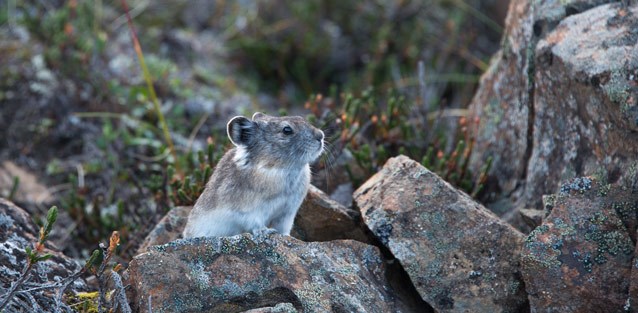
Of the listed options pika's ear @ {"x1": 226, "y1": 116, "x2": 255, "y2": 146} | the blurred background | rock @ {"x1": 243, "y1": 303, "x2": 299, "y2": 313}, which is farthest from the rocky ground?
the blurred background

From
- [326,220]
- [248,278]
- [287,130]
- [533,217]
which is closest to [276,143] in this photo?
[287,130]

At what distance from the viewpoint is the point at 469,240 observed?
5.62 m

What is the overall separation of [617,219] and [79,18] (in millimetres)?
7947

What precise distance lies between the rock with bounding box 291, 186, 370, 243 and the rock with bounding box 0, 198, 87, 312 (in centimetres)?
173

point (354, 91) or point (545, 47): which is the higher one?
point (545, 47)

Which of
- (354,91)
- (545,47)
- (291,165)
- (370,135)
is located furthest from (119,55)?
(545,47)

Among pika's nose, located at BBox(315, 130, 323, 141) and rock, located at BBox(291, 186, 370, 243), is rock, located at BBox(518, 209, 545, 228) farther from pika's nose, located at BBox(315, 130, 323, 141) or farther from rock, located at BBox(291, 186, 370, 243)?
pika's nose, located at BBox(315, 130, 323, 141)

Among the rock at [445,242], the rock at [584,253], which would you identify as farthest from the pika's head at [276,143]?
the rock at [584,253]

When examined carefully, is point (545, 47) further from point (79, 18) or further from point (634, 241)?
point (79, 18)

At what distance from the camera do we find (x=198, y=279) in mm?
5125

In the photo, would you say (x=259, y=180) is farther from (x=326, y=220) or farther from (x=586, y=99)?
(x=586, y=99)

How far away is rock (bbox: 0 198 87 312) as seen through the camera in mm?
5402

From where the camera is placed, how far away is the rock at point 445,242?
5.41 metres

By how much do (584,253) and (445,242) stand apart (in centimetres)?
94
